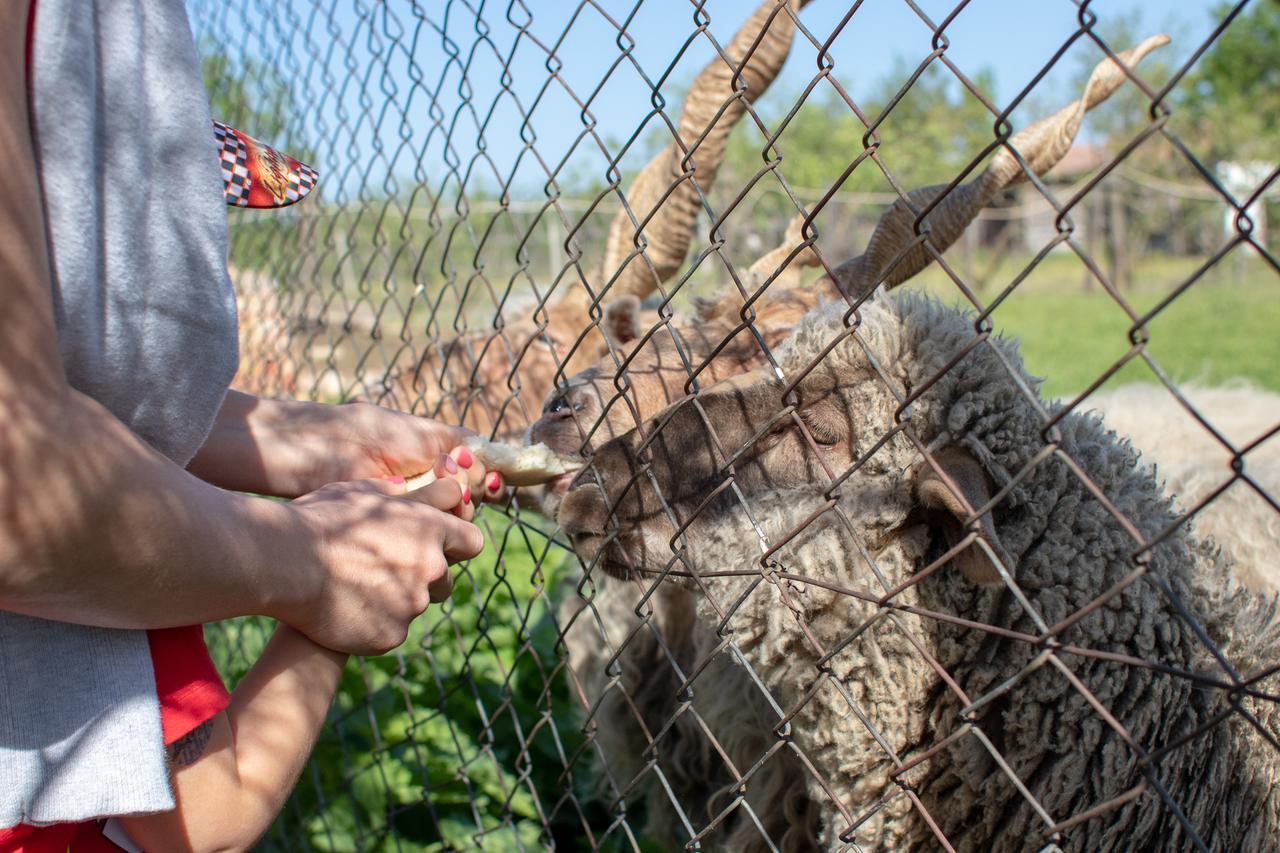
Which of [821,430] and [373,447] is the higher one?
[821,430]

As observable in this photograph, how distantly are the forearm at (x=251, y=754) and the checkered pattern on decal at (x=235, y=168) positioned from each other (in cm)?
Answer: 63

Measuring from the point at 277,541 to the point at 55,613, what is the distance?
24 cm

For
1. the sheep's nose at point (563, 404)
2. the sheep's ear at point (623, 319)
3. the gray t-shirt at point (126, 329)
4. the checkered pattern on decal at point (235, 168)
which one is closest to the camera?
the gray t-shirt at point (126, 329)

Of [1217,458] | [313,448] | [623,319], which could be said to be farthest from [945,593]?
[623,319]

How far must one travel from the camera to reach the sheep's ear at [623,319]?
12.3ft

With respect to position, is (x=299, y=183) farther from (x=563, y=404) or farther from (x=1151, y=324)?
(x=1151, y=324)

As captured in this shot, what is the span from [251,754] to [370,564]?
303 mm

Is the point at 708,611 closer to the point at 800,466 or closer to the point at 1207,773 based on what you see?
the point at 800,466

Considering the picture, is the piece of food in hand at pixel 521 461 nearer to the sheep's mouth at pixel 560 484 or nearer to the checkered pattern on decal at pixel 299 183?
the sheep's mouth at pixel 560 484

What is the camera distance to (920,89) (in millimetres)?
27938

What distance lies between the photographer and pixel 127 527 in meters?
1.04

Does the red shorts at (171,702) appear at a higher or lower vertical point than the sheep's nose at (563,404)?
lower

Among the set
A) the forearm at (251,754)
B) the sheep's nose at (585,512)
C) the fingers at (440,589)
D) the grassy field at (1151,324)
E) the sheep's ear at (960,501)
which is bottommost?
the forearm at (251,754)

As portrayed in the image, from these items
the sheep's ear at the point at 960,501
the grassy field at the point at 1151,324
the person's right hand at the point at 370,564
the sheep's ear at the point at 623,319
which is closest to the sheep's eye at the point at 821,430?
the sheep's ear at the point at 960,501
